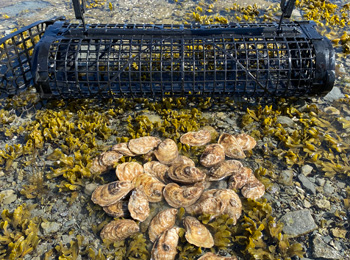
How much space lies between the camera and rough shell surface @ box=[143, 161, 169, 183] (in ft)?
14.1

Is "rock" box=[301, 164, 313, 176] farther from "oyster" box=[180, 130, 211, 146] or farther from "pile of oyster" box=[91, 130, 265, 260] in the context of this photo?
"oyster" box=[180, 130, 211, 146]

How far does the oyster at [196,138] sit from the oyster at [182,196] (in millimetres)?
969

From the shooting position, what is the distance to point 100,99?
5.65 m

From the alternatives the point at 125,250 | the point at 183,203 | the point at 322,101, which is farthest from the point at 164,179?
the point at 322,101

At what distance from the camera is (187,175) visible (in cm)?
414

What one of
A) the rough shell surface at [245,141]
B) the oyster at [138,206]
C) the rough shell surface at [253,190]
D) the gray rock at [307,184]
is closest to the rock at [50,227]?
the oyster at [138,206]

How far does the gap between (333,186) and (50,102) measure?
186 inches

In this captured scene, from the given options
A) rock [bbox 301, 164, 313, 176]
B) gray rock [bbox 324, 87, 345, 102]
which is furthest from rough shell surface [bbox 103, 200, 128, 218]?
gray rock [bbox 324, 87, 345, 102]

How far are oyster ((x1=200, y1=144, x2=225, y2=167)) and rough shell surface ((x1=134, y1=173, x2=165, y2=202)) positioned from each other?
2.32 ft

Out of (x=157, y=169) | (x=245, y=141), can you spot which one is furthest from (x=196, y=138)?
(x=157, y=169)

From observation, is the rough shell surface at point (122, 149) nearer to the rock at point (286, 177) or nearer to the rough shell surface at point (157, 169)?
the rough shell surface at point (157, 169)

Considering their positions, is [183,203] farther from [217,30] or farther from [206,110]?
[217,30]

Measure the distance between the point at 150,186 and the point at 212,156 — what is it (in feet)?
3.21

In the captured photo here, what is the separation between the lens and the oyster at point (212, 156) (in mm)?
4469
